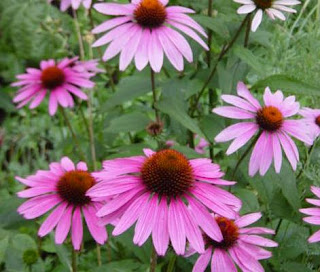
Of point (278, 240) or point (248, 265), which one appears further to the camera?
point (278, 240)

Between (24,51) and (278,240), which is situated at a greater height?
(24,51)

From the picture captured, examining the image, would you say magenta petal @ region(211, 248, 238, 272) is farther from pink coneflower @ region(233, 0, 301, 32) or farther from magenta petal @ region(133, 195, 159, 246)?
pink coneflower @ region(233, 0, 301, 32)

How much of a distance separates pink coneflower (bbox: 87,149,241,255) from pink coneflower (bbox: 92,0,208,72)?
8.8 inches

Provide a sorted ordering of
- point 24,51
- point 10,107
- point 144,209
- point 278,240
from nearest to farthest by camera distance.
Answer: point 144,209 → point 278,240 → point 10,107 → point 24,51

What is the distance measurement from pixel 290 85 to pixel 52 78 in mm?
682

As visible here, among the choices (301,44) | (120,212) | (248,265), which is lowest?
(248,265)

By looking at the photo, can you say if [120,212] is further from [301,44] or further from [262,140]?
[301,44]

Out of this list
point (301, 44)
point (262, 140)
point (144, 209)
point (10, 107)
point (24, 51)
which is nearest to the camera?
point (144, 209)

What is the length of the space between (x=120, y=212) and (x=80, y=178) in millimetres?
232

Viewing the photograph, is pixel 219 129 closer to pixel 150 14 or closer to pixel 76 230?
pixel 150 14

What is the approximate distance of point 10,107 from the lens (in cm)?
254

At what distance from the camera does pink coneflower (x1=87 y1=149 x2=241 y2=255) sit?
68 cm

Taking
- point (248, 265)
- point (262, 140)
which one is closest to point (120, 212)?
point (248, 265)

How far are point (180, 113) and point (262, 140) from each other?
223 mm
